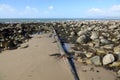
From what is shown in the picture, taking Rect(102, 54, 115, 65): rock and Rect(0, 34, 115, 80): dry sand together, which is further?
Rect(102, 54, 115, 65): rock

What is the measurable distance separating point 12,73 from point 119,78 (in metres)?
4.05

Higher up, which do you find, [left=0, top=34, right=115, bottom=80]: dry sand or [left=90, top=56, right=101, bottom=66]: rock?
[left=90, top=56, right=101, bottom=66]: rock

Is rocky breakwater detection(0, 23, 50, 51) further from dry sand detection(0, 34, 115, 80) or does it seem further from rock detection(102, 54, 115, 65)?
rock detection(102, 54, 115, 65)

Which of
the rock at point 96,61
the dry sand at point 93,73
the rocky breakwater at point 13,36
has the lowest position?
the rocky breakwater at point 13,36

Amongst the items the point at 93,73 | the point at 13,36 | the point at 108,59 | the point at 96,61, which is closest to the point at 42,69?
the point at 93,73

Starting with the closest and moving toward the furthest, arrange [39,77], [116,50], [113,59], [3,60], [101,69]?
[39,77], [101,69], [113,59], [3,60], [116,50]

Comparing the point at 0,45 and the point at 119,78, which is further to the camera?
the point at 0,45

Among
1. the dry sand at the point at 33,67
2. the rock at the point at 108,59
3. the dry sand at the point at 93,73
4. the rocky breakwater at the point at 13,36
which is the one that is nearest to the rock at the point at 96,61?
the rock at the point at 108,59

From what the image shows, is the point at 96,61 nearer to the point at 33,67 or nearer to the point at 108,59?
the point at 108,59

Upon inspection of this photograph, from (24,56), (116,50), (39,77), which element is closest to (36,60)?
(24,56)

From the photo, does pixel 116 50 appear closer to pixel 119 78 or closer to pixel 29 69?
pixel 119 78

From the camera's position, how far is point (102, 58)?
11961mm

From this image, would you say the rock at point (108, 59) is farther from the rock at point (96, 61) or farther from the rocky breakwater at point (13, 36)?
the rocky breakwater at point (13, 36)

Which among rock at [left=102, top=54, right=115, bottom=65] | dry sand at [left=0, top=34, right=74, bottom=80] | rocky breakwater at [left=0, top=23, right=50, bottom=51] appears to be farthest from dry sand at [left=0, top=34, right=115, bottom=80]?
rocky breakwater at [left=0, top=23, right=50, bottom=51]
